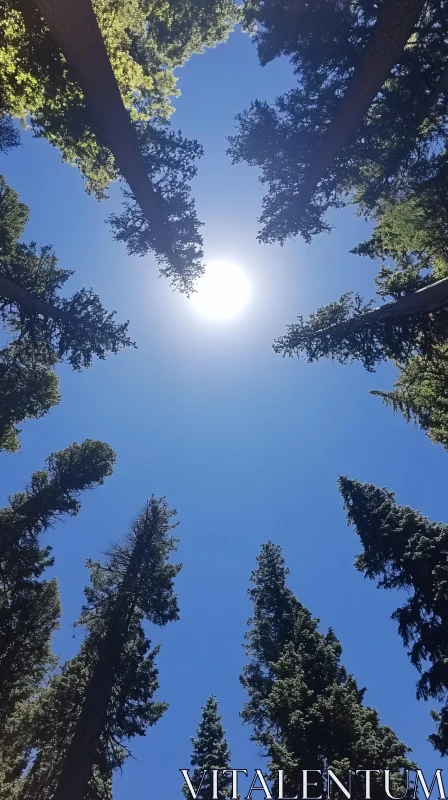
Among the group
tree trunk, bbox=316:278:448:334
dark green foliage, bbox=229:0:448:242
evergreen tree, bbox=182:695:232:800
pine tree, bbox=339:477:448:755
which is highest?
dark green foliage, bbox=229:0:448:242

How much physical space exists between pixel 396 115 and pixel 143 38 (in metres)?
9.77

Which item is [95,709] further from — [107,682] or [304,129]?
[304,129]

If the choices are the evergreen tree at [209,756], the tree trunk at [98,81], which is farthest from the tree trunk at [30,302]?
the evergreen tree at [209,756]

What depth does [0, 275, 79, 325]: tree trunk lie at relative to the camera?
1302cm

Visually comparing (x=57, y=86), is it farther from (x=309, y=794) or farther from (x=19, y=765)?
(x=19, y=765)

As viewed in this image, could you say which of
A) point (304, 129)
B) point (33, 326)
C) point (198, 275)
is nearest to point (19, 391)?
point (33, 326)

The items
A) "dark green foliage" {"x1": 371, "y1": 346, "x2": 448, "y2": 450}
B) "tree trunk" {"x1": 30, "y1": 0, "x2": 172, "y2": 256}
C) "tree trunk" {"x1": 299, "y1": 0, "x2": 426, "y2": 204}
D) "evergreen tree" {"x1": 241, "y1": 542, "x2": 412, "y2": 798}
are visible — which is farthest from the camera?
"dark green foliage" {"x1": 371, "y1": 346, "x2": 448, "y2": 450}

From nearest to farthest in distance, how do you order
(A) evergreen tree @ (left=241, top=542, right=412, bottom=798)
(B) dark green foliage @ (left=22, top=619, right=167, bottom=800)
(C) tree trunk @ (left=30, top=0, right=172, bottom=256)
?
1. (C) tree trunk @ (left=30, top=0, right=172, bottom=256)
2. (A) evergreen tree @ (left=241, top=542, right=412, bottom=798)
3. (B) dark green foliage @ (left=22, top=619, right=167, bottom=800)

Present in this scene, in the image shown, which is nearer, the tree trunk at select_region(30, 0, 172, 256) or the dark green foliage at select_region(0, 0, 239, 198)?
the tree trunk at select_region(30, 0, 172, 256)

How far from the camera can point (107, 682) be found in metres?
13.4

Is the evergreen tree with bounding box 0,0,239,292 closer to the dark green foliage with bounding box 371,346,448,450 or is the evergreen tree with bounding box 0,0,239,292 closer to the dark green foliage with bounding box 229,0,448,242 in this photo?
the dark green foliage with bounding box 229,0,448,242

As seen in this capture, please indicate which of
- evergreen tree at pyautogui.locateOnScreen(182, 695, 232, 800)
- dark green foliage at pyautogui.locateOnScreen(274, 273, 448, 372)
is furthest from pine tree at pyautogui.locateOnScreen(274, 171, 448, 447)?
evergreen tree at pyautogui.locateOnScreen(182, 695, 232, 800)

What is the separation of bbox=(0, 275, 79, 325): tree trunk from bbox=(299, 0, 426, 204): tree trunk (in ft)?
32.0

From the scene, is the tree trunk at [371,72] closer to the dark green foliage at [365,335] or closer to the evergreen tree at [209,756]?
the dark green foliage at [365,335]
